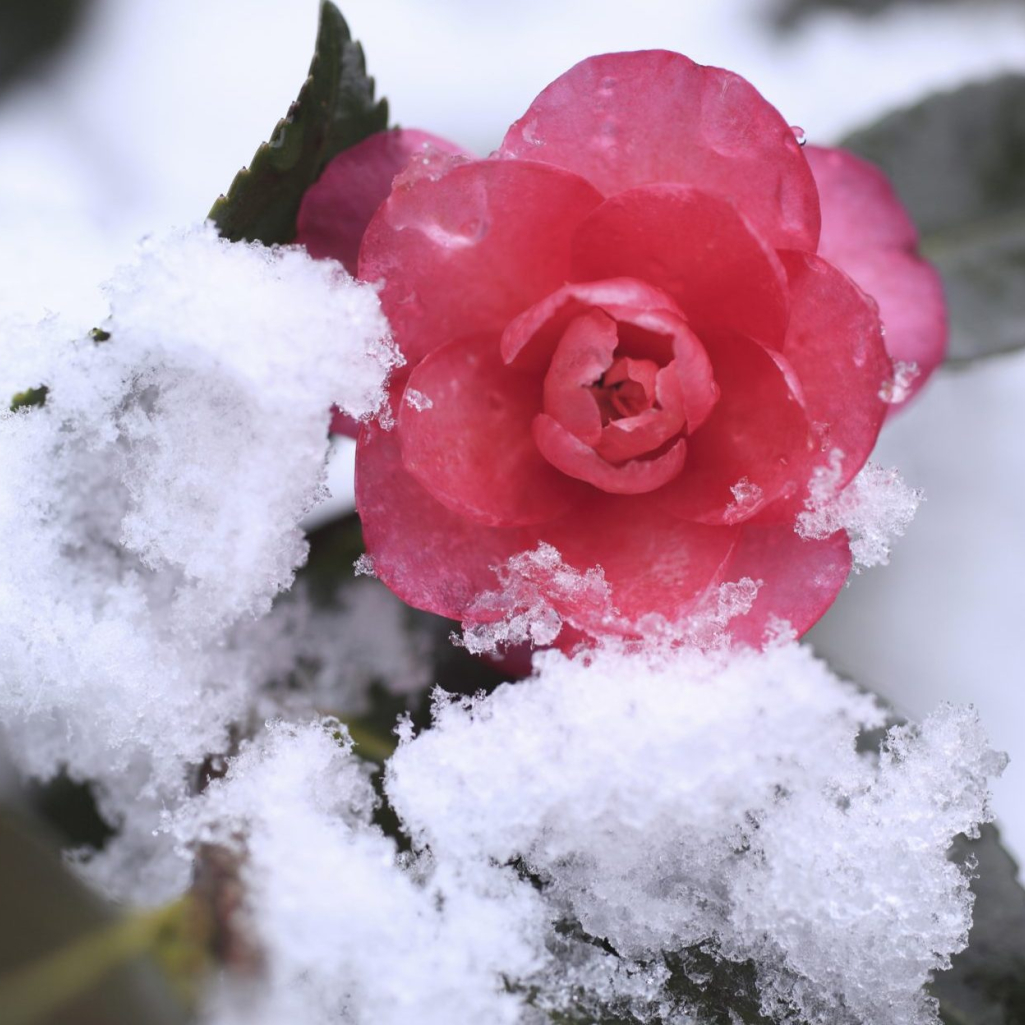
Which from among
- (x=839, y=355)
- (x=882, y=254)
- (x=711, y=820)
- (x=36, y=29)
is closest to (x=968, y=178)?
(x=882, y=254)

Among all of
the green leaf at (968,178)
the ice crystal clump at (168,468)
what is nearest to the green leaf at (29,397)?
the ice crystal clump at (168,468)

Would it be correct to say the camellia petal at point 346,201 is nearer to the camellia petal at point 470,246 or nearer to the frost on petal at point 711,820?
the camellia petal at point 470,246

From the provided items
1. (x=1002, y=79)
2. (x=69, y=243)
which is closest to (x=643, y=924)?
(x=69, y=243)

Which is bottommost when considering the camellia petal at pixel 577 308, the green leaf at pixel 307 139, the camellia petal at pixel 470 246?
the camellia petal at pixel 577 308

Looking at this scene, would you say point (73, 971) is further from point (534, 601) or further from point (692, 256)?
point (692, 256)

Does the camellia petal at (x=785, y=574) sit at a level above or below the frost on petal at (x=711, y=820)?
above

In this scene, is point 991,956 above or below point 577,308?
below

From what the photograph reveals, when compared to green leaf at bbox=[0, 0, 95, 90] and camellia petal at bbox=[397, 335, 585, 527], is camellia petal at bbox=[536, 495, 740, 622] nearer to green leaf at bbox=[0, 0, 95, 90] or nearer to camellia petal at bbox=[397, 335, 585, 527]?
camellia petal at bbox=[397, 335, 585, 527]
